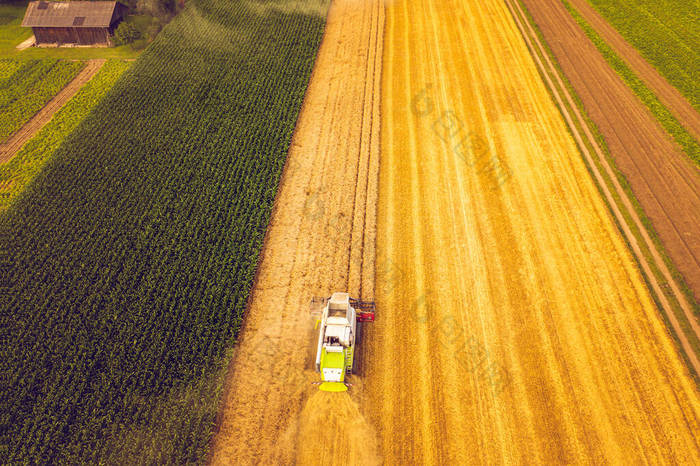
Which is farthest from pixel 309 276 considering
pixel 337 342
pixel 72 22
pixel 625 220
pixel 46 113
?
pixel 72 22

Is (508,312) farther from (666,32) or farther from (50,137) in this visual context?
(666,32)

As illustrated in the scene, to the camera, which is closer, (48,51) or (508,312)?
(508,312)

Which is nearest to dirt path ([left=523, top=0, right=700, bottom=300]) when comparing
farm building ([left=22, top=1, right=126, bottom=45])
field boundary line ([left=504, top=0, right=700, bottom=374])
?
field boundary line ([left=504, top=0, right=700, bottom=374])

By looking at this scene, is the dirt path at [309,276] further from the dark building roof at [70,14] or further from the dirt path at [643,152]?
the dark building roof at [70,14]

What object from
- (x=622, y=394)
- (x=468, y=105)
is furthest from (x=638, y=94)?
(x=622, y=394)

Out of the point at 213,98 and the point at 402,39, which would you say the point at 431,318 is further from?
the point at 402,39

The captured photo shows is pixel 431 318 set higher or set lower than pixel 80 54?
lower
